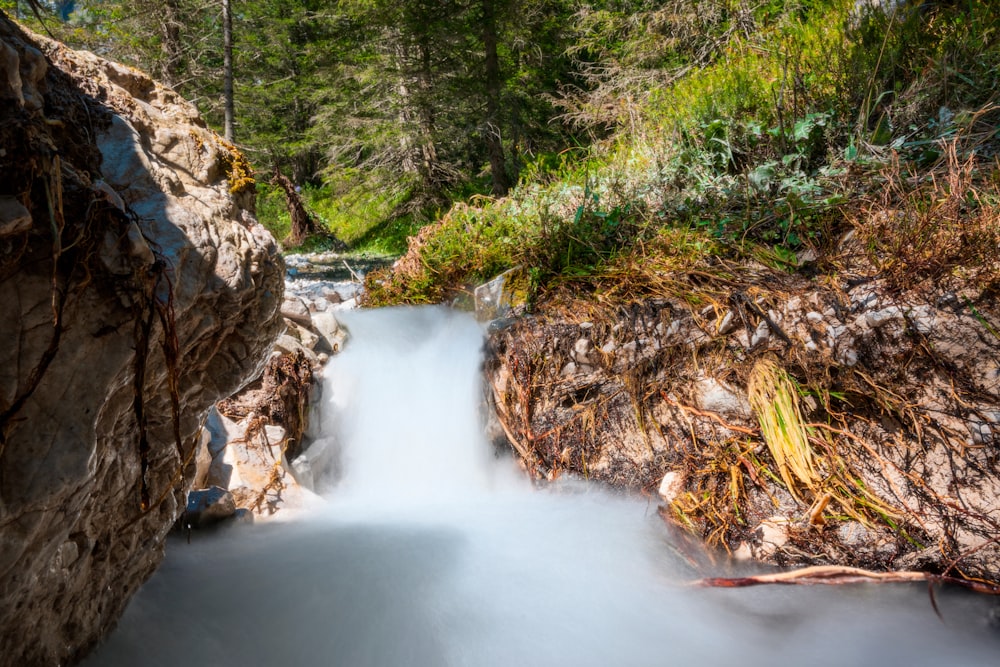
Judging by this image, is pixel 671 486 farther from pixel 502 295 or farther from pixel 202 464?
pixel 202 464

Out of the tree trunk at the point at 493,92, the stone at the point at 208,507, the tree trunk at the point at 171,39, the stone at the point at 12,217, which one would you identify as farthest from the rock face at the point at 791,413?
the tree trunk at the point at 171,39

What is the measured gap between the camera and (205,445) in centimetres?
332

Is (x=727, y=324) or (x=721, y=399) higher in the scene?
(x=727, y=324)

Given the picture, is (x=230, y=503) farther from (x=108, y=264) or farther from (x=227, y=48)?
(x=227, y=48)

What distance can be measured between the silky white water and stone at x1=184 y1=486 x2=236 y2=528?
9cm

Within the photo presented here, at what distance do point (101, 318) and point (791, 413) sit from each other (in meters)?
3.26

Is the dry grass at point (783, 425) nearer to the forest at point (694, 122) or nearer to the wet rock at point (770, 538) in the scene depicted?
the wet rock at point (770, 538)

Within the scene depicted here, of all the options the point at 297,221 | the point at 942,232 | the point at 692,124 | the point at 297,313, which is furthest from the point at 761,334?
the point at 297,221

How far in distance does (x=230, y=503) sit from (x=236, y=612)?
0.89m

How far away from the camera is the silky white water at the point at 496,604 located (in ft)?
7.13

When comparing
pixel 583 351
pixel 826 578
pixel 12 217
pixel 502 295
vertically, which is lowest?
pixel 826 578

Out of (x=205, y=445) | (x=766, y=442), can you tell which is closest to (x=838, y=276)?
(x=766, y=442)

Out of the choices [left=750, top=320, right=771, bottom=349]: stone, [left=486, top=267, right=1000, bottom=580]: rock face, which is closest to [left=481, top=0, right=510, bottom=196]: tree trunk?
[left=486, top=267, right=1000, bottom=580]: rock face

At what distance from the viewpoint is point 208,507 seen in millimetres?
2932
